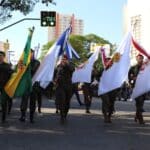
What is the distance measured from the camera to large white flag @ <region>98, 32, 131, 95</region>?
16891mm

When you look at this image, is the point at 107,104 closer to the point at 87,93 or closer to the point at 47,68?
the point at 47,68

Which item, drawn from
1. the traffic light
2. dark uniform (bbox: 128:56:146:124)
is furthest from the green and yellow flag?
the traffic light

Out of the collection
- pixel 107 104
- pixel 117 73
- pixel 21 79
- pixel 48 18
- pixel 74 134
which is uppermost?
pixel 48 18

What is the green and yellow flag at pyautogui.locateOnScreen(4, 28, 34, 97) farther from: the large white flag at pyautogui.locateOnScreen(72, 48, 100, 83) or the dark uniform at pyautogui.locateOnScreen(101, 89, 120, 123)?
the large white flag at pyautogui.locateOnScreen(72, 48, 100, 83)

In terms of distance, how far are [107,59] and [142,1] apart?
72839 mm

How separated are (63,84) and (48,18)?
17.9m

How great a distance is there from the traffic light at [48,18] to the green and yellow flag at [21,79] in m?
16.9

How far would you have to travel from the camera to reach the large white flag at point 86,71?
20.6 metres

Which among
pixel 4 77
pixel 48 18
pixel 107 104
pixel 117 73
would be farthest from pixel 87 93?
pixel 48 18

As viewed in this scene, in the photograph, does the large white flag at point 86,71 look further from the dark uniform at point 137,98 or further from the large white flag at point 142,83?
the large white flag at point 142,83

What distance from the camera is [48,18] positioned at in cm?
3416

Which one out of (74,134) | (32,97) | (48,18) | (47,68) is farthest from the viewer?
(48,18)

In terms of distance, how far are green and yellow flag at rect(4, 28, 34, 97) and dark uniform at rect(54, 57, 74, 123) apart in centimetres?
74

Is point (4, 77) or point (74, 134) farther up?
point (4, 77)
